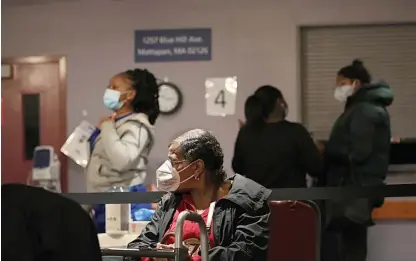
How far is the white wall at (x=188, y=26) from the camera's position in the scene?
511 centimetres

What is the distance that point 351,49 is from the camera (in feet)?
16.7

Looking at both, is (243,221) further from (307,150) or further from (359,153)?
(359,153)

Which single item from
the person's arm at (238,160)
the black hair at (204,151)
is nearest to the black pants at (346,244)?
the person's arm at (238,160)

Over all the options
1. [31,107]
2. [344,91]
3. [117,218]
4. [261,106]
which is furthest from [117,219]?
A: [31,107]

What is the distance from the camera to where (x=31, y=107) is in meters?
5.45

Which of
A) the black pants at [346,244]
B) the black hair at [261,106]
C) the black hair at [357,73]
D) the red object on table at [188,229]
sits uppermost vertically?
the black hair at [357,73]

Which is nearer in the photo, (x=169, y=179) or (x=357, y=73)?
(x=169, y=179)

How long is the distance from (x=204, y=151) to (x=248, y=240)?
42 centimetres

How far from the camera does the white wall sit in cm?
511

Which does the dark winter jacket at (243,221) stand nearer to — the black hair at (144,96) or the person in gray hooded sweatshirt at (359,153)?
the black hair at (144,96)

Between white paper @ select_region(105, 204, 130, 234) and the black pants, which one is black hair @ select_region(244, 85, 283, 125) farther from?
white paper @ select_region(105, 204, 130, 234)

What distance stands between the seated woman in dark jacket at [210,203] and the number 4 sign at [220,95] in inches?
88.7

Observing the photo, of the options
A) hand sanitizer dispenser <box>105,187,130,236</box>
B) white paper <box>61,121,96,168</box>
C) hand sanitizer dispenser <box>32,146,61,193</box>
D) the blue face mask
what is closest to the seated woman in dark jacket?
hand sanitizer dispenser <box>105,187,130,236</box>

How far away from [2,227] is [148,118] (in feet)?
8.38
